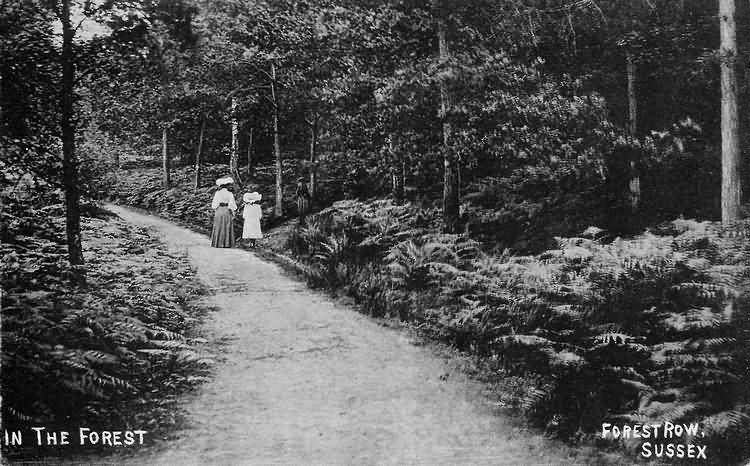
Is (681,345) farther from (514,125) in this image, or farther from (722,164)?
(514,125)

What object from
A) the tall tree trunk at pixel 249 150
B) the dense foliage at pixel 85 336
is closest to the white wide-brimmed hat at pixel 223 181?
the tall tree trunk at pixel 249 150

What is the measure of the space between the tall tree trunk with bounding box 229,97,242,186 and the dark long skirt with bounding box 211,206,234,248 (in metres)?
0.54

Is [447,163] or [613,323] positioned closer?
[613,323]

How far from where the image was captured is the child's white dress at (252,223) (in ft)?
34.0

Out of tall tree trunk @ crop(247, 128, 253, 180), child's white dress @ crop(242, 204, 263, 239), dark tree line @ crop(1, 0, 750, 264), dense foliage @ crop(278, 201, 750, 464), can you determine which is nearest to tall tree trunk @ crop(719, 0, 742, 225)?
dark tree line @ crop(1, 0, 750, 264)

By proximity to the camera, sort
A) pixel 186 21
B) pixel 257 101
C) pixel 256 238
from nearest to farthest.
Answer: pixel 186 21, pixel 257 101, pixel 256 238

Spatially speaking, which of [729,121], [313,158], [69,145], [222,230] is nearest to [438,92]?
[729,121]

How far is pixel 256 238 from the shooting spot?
10.6 metres

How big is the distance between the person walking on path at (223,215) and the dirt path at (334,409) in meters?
1.72

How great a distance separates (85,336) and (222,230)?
4458mm

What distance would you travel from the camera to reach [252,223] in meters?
10.5

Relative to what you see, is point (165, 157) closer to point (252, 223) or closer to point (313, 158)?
point (252, 223)

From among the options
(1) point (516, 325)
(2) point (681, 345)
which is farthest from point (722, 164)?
(1) point (516, 325)

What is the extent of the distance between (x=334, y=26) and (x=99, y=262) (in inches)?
196
